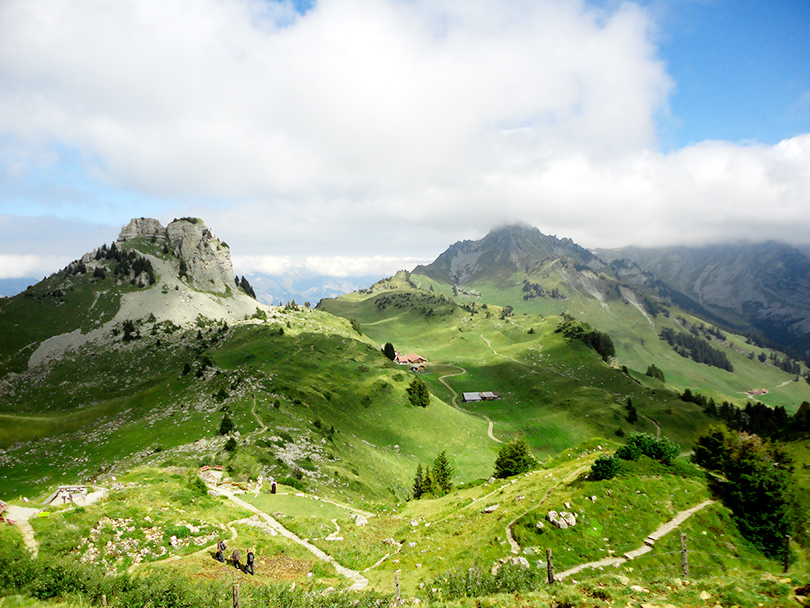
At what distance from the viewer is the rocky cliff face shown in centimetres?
18762

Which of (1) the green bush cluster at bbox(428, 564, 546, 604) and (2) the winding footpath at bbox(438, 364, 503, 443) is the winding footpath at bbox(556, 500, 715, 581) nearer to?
(1) the green bush cluster at bbox(428, 564, 546, 604)

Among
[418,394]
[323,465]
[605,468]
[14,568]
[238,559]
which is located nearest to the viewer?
[14,568]

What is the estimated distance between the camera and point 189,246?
625ft

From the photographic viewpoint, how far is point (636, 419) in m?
123

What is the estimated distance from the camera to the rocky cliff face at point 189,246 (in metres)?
188

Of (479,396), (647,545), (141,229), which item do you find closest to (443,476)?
(647,545)

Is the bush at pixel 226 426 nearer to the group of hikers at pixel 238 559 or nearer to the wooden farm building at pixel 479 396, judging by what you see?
the group of hikers at pixel 238 559

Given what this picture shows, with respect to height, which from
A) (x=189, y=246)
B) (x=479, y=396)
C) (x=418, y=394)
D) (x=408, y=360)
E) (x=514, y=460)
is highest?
(x=189, y=246)

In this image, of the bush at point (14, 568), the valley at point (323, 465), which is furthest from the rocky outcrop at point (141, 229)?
the bush at point (14, 568)

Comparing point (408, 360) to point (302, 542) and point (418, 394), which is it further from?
point (302, 542)

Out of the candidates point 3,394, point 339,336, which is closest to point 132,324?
point 3,394

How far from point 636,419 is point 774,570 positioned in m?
119

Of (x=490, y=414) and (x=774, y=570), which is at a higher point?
(x=774, y=570)

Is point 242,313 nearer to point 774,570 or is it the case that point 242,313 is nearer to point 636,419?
point 636,419
